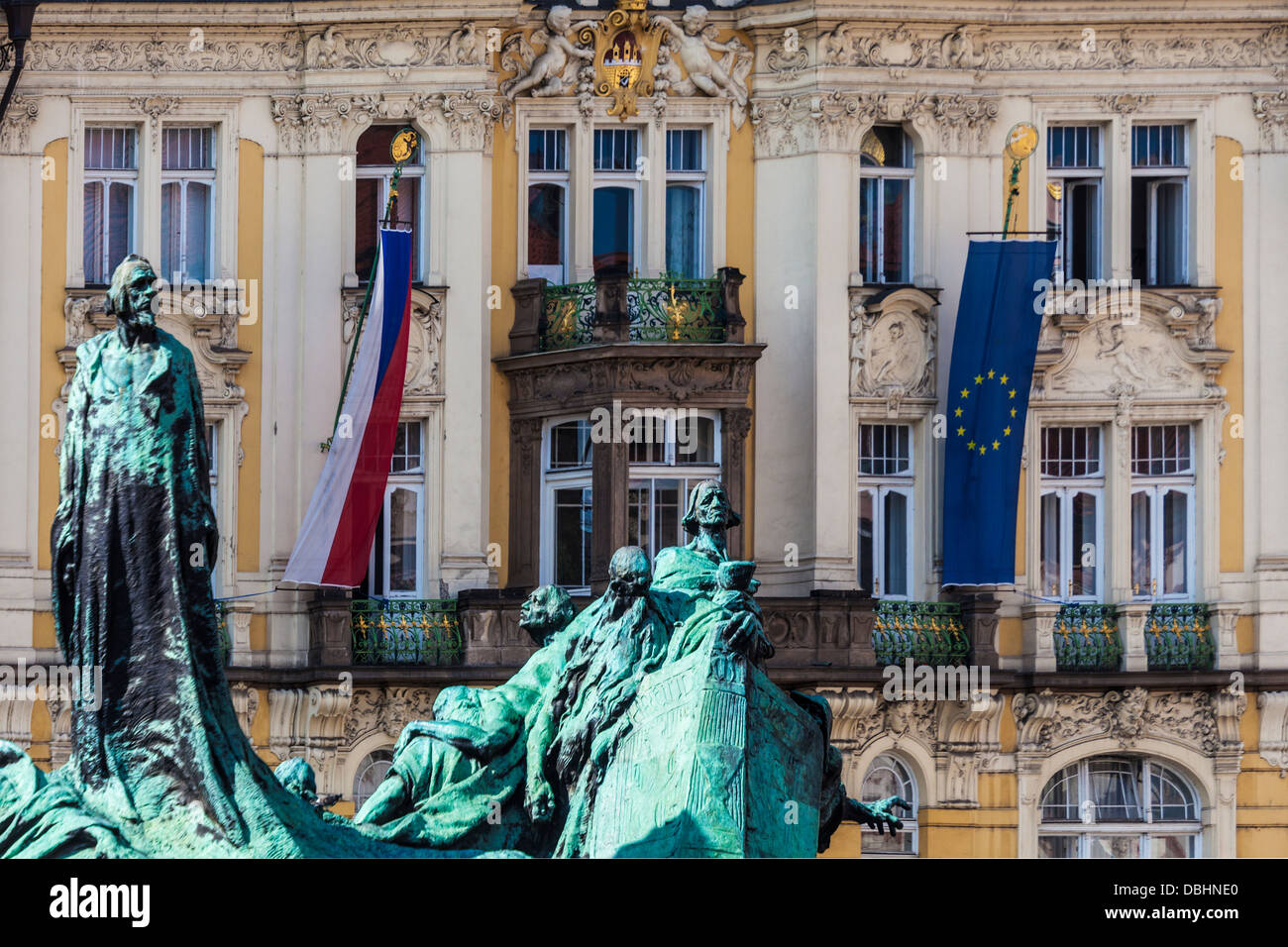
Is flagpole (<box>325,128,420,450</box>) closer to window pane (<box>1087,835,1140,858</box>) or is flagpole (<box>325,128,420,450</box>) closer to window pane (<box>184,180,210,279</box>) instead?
window pane (<box>184,180,210,279</box>)

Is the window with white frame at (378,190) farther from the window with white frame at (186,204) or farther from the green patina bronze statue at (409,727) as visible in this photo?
the green patina bronze statue at (409,727)

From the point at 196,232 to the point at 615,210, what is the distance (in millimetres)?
4958

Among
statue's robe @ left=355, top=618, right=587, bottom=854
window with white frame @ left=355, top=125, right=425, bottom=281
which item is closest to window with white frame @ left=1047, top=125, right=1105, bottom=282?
window with white frame @ left=355, top=125, right=425, bottom=281

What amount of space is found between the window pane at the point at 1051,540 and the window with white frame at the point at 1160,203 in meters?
2.88

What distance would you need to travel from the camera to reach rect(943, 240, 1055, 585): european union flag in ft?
132

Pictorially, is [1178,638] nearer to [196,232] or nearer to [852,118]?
[852,118]

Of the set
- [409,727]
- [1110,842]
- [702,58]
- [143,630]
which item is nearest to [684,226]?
[702,58]

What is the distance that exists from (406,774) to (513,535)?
79.5ft

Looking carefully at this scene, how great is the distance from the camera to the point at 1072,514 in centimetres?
4153

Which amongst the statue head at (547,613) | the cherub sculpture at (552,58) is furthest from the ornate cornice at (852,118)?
the statue head at (547,613)

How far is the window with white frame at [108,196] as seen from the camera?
41.1 meters

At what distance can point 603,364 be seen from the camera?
132 ft
